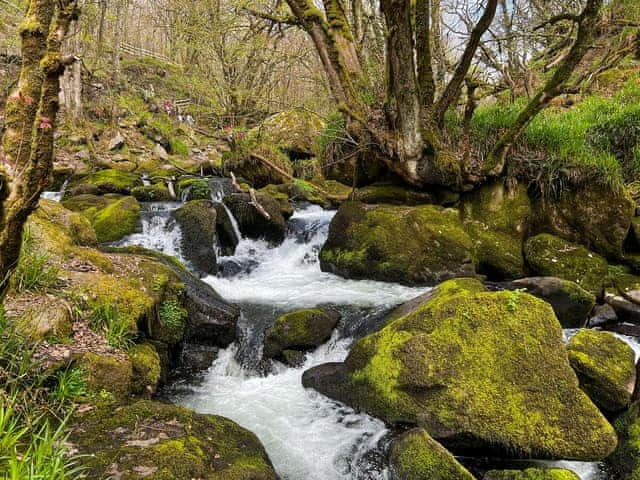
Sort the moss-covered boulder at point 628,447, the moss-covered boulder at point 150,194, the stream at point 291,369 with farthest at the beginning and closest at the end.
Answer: the moss-covered boulder at point 150,194 → the stream at point 291,369 → the moss-covered boulder at point 628,447

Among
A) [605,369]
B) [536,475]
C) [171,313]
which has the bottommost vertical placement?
[536,475]

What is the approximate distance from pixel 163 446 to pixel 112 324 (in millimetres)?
1815

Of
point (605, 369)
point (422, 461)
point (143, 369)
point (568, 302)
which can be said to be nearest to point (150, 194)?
point (143, 369)

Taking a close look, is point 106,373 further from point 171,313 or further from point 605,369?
point 605,369

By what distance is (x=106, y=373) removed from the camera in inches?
141

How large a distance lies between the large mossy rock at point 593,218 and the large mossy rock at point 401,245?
163cm

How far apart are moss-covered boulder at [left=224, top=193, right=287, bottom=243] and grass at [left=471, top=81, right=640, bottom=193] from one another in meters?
4.46

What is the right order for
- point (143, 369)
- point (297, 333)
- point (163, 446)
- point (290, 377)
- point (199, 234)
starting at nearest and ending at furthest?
1. point (163, 446)
2. point (143, 369)
3. point (290, 377)
4. point (297, 333)
5. point (199, 234)

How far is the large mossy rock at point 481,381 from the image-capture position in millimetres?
3350

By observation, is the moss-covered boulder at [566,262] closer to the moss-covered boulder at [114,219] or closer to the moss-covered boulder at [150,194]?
the moss-covered boulder at [114,219]

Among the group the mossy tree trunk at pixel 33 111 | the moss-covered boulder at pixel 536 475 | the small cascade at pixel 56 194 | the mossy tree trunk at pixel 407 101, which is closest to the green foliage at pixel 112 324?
the mossy tree trunk at pixel 33 111

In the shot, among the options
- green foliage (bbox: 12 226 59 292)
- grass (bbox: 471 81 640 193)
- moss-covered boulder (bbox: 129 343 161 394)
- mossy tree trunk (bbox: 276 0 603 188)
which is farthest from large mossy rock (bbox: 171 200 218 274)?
grass (bbox: 471 81 640 193)

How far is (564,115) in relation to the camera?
8.77 meters

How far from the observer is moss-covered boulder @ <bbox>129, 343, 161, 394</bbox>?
3900mm
